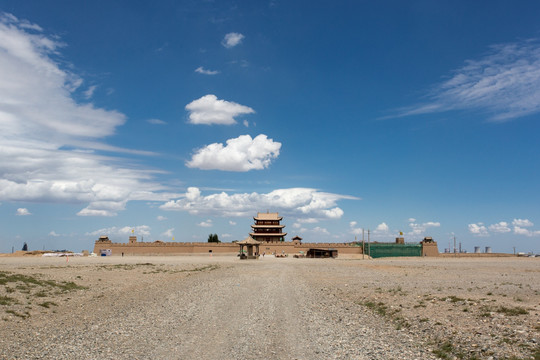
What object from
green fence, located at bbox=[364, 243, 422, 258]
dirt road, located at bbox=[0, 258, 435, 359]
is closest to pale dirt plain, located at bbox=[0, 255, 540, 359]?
dirt road, located at bbox=[0, 258, 435, 359]

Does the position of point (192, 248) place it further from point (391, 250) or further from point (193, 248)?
point (391, 250)

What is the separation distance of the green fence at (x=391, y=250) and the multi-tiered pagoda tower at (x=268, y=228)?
2571 cm

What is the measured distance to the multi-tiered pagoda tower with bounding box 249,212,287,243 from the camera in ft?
362

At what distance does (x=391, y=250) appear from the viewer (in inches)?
3925

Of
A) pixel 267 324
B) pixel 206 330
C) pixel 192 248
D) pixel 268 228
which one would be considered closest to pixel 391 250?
pixel 268 228

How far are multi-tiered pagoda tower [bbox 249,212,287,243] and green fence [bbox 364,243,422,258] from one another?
84.4 feet

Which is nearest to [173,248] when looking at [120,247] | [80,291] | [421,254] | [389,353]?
[120,247]

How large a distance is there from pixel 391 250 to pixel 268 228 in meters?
34.7

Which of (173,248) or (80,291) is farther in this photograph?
(173,248)

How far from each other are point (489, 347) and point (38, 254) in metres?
116

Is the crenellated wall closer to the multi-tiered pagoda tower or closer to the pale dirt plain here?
the multi-tiered pagoda tower

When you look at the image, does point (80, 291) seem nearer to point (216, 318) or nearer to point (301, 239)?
point (216, 318)

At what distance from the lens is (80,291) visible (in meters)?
23.4

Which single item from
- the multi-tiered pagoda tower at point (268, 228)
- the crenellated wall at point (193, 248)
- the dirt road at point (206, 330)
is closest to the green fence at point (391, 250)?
the crenellated wall at point (193, 248)
